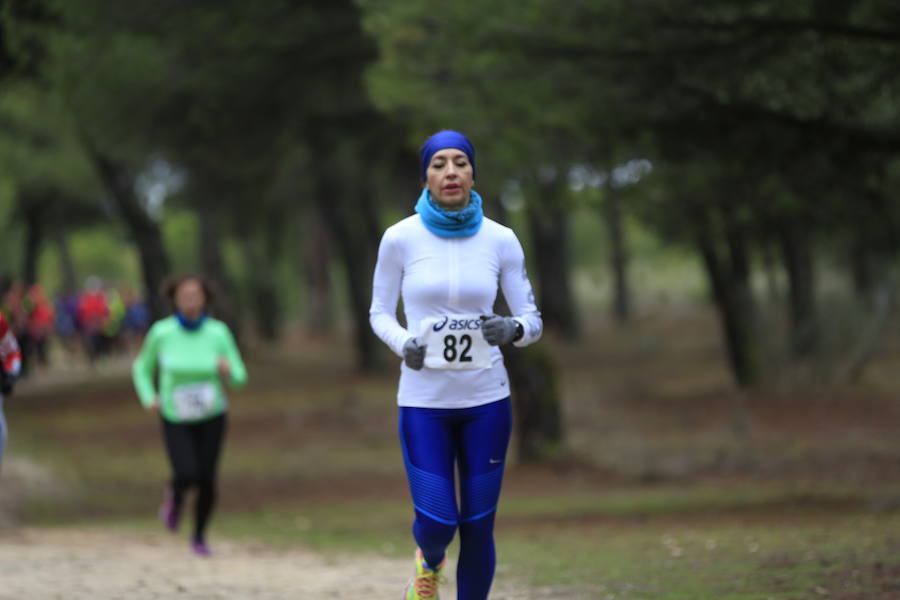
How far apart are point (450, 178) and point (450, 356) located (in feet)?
2.41

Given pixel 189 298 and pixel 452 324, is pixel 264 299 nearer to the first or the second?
pixel 189 298

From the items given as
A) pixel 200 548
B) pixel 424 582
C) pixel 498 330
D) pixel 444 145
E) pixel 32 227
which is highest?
pixel 32 227

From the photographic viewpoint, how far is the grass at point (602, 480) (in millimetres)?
9133

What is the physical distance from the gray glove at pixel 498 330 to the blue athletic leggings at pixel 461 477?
1.01 feet

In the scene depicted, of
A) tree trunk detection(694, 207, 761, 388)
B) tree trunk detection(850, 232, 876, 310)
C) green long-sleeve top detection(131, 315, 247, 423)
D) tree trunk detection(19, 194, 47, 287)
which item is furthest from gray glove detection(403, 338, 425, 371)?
tree trunk detection(19, 194, 47, 287)

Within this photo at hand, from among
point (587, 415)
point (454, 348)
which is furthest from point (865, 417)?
point (454, 348)

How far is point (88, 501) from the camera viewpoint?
1683 centimetres

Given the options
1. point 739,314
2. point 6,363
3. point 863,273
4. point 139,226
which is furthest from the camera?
point 863,273

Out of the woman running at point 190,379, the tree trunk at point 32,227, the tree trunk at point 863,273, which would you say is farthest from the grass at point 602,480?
the tree trunk at point 32,227

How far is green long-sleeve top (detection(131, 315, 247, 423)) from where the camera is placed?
10773mm

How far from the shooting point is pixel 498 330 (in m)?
5.92

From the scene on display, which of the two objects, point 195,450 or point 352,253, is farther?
point 352,253

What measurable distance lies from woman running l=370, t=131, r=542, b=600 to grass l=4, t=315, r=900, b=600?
198cm

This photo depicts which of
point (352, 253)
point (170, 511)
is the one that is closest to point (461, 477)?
point (170, 511)
